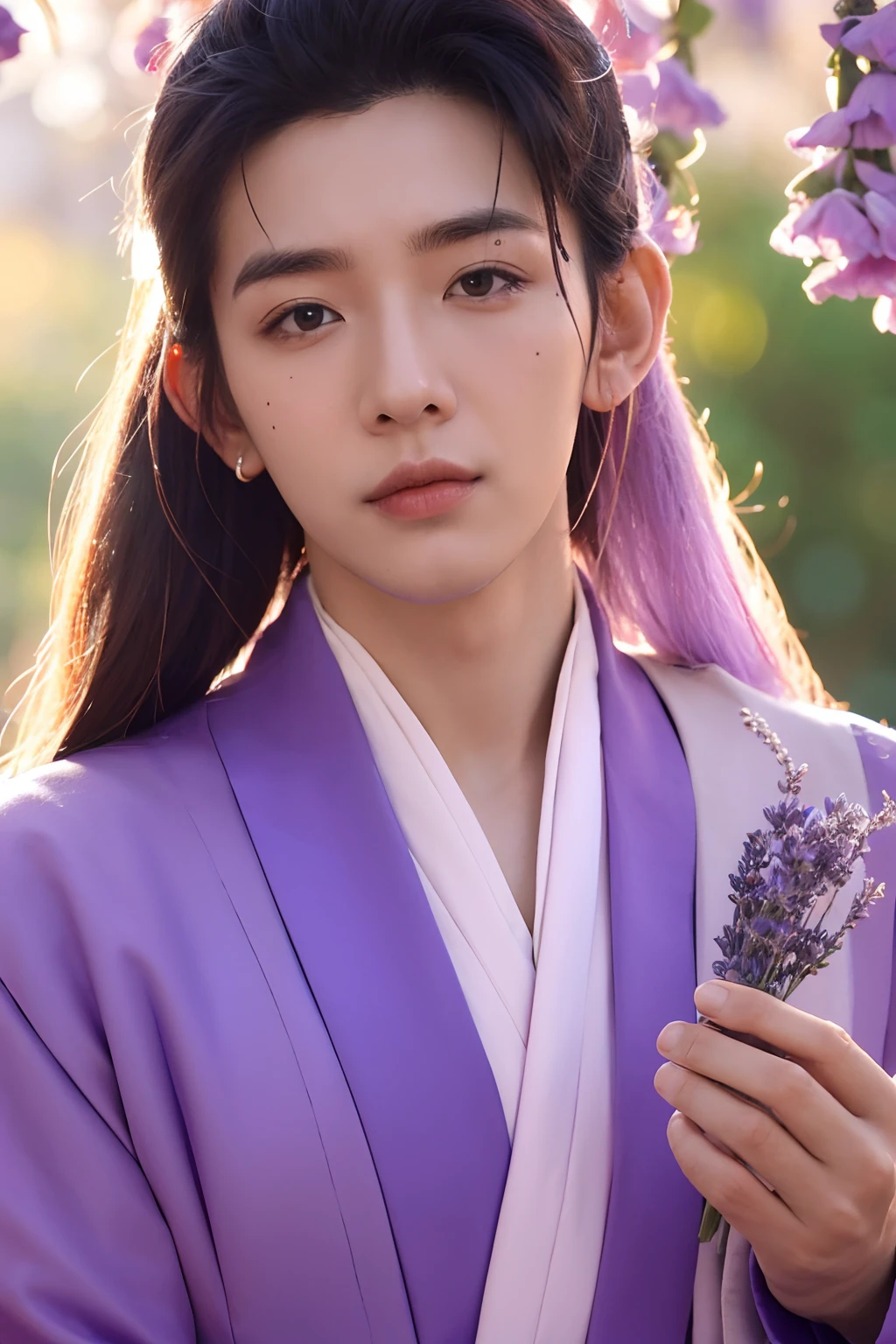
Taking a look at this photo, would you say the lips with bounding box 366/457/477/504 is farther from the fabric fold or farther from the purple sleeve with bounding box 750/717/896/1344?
the purple sleeve with bounding box 750/717/896/1344

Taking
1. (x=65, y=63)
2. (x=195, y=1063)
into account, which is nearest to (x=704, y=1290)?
(x=195, y=1063)

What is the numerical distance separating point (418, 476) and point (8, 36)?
23.5 inches

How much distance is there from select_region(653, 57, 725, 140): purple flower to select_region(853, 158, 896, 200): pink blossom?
21cm

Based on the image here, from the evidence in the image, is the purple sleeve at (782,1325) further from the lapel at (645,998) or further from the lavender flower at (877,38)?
the lavender flower at (877,38)

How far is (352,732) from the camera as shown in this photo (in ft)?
5.71

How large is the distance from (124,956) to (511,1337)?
516 mm

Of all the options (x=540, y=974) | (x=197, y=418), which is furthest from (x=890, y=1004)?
(x=197, y=418)

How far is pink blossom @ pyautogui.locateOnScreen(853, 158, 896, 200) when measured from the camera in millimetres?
1722

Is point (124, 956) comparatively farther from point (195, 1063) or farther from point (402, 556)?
point (402, 556)

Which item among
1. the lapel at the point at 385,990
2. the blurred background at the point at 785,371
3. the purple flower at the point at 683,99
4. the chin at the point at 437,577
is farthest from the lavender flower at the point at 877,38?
the blurred background at the point at 785,371

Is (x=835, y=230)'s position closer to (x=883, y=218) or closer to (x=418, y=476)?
(x=883, y=218)

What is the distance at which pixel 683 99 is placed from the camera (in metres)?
1.87

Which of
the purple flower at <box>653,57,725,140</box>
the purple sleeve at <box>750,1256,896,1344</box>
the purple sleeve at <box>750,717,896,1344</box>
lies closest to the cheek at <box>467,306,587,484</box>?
the purple flower at <box>653,57,725,140</box>

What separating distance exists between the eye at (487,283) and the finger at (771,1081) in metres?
0.75
